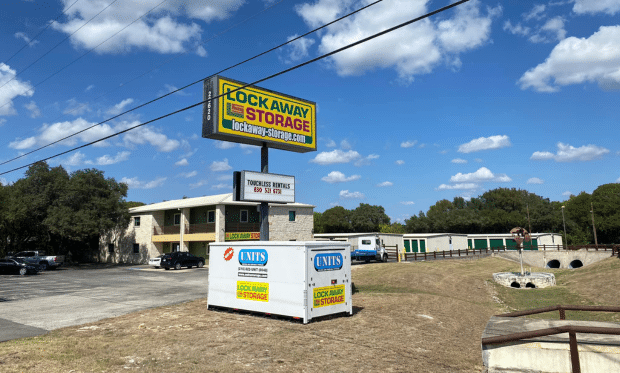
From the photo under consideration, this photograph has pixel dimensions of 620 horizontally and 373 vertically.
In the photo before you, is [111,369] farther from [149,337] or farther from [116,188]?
[116,188]

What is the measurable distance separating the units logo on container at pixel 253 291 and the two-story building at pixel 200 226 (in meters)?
26.7

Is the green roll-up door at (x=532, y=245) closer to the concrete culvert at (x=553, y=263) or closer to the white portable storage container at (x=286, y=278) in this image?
the concrete culvert at (x=553, y=263)

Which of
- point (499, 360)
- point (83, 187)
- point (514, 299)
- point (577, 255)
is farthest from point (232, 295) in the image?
point (577, 255)

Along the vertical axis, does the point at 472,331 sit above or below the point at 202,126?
below

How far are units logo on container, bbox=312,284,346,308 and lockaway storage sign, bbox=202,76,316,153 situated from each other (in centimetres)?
889

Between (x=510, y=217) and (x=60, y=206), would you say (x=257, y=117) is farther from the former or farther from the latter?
(x=510, y=217)

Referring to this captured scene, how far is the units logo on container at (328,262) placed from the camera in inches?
534

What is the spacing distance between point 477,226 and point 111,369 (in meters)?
95.8

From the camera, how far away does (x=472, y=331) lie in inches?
543

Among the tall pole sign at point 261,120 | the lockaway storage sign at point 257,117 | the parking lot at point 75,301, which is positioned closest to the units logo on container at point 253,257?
the tall pole sign at point 261,120

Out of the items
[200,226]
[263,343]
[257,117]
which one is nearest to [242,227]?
[200,226]

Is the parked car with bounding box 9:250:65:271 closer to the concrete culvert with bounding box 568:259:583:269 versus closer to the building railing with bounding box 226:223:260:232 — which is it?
the building railing with bounding box 226:223:260:232

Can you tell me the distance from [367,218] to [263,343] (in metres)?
95.6

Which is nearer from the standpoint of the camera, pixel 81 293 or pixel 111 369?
pixel 111 369
